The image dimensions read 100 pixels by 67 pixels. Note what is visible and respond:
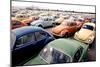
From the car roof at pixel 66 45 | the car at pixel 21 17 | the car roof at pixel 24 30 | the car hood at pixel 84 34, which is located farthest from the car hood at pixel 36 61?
the car hood at pixel 84 34

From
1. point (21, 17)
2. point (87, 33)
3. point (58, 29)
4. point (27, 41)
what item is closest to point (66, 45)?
point (58, 29)

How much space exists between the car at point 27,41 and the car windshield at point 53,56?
7 centimetres

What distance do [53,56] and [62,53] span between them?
0.37 ft

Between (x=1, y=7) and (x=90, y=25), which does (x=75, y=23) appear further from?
(x=1, y=7)

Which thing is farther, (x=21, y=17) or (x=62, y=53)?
(x=62, y=53)

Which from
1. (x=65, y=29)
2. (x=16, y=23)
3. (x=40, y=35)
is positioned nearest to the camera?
(x=16, y=23)

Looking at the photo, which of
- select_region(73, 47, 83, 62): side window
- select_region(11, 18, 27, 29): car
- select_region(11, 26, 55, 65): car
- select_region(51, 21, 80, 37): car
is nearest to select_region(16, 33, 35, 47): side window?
select_region(11, 26, 55, 65): car

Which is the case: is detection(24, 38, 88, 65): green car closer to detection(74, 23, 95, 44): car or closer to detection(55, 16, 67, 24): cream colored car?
detection(74, 23, 95, 44): car

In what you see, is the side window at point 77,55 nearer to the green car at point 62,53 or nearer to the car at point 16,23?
the green car at point 62,53

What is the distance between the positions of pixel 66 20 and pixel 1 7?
750 mm

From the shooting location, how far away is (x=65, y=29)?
6.76 ft

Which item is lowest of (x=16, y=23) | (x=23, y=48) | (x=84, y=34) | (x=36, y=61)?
(x=36, y=61)

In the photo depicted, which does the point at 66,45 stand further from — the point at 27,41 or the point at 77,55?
the point at 27,41

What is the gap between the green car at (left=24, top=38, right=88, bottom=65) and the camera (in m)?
1.95
